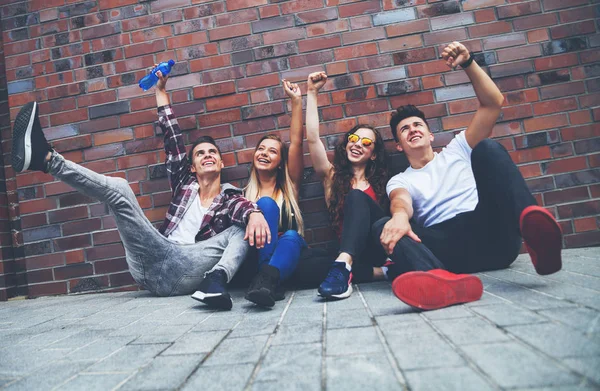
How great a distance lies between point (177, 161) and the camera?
8.55 ft

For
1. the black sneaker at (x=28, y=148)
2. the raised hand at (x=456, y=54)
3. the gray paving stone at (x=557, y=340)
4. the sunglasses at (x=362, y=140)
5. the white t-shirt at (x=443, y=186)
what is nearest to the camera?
the gray paving stone at (x=557, y=340)

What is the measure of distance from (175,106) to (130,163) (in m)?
0.58

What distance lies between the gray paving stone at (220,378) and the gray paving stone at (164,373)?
3 cm

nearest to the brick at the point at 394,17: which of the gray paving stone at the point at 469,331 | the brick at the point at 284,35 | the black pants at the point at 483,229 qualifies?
the brick at the point at 284,35

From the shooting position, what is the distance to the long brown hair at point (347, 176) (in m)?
2.44

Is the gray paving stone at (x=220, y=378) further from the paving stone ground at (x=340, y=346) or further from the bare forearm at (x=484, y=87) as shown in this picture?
the bare forearm at (x=484, y=87)

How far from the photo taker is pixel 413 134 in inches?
90.8

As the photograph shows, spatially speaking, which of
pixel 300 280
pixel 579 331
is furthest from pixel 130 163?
pixel 579 331

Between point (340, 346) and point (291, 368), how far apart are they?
0.19 m

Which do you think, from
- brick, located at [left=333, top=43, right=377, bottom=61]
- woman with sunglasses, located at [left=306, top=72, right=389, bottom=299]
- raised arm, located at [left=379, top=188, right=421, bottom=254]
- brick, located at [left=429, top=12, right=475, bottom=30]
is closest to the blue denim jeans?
woman with sunglasses, located at [left=306, top=72, right=389, bottom=299]

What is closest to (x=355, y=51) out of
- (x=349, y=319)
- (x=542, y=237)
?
(x=542, y=237)

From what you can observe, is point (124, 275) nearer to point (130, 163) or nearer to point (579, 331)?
point (130, 163)

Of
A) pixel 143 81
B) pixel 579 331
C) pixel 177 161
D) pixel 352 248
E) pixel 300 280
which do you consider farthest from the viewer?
→ pixel 143 81

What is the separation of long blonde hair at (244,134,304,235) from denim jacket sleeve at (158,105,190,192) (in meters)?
0.50
